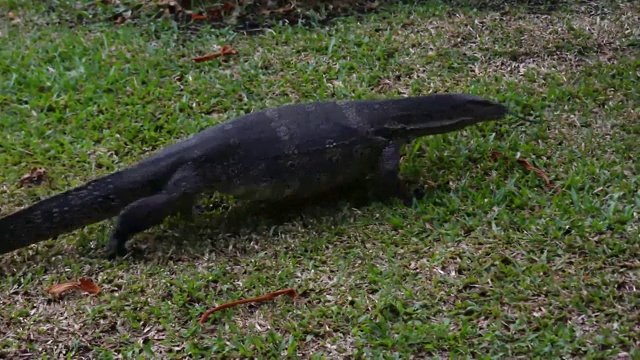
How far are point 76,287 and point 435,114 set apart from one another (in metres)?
2.52

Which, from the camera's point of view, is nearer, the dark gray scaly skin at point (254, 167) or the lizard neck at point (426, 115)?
the dark gray scaly skin at point (254, 167)

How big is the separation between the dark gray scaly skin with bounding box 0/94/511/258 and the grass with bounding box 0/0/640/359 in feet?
0.66

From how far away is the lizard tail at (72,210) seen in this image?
14.4ft

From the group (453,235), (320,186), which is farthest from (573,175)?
(320,186)

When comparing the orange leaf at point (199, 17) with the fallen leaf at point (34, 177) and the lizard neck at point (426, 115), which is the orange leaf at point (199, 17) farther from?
the lizard neck at point (426, 115)

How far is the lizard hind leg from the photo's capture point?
447 centimetres

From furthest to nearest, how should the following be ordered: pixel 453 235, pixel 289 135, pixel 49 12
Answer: pixel 49 12, pixel 289 135, pixel 453 235

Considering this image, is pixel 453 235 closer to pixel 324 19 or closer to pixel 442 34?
pixel 442 34

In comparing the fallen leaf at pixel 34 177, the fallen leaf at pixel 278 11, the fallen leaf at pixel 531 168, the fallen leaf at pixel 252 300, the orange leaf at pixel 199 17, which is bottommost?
the fallen leaf at pixel 34 177

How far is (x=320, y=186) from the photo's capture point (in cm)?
479

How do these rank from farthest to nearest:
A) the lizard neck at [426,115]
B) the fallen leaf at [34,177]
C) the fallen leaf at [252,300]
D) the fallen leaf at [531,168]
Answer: the fallen leaf at [34,177]
the lizard neck at [426,115]
the fallen leaf at [531,168]
the fallen leaf at [252,300]

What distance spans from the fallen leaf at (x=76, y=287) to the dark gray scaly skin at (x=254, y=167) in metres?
0.26

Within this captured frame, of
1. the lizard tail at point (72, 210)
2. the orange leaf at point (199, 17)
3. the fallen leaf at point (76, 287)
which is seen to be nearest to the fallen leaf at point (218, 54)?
the orange leaf at point (199, 17)

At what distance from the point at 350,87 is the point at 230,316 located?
2.57m
